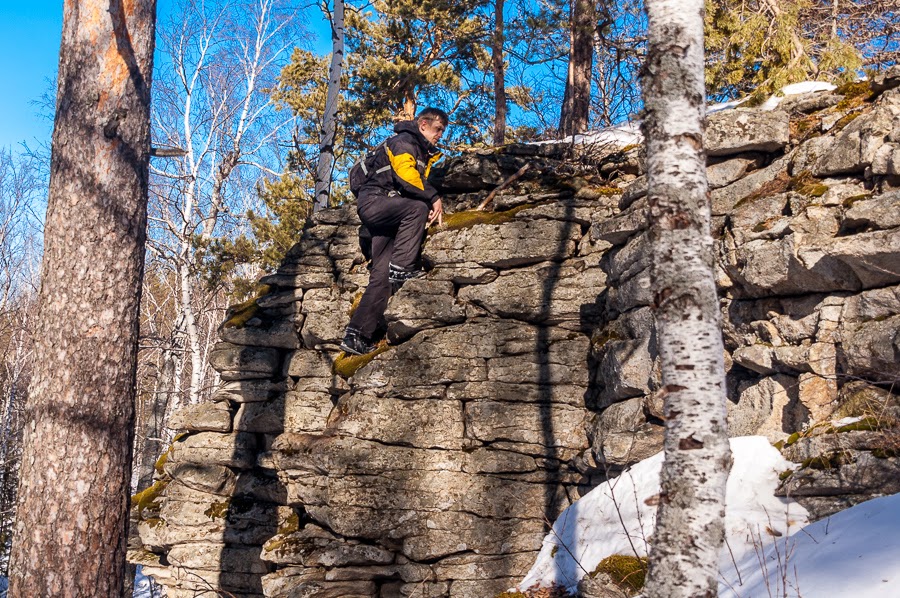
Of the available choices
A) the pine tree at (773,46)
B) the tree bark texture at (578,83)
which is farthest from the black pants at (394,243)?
the tree bark texture at (578,83)

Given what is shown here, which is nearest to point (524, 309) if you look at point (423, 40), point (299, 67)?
point (423, 40)

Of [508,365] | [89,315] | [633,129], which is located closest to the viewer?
[89,315]

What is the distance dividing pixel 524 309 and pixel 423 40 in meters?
10.9

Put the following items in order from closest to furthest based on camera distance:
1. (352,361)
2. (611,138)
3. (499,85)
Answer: (352,361), (611,138), (499,85)

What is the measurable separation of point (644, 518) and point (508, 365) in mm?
2704

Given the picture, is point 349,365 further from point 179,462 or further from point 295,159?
point 295,159

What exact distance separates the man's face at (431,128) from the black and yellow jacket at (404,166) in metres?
0.10

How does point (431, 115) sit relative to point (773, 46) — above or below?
below

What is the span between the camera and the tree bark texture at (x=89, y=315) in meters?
4.49

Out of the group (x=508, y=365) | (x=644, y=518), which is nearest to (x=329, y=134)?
(x=508, y=365)

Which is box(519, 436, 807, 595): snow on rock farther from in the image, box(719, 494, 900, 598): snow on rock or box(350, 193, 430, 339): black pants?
box(350, 193, 430, 339): black pants

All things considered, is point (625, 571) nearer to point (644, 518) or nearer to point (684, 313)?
point (644, 518)

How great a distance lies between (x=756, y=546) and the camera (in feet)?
15.3

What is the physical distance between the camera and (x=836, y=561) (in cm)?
398
